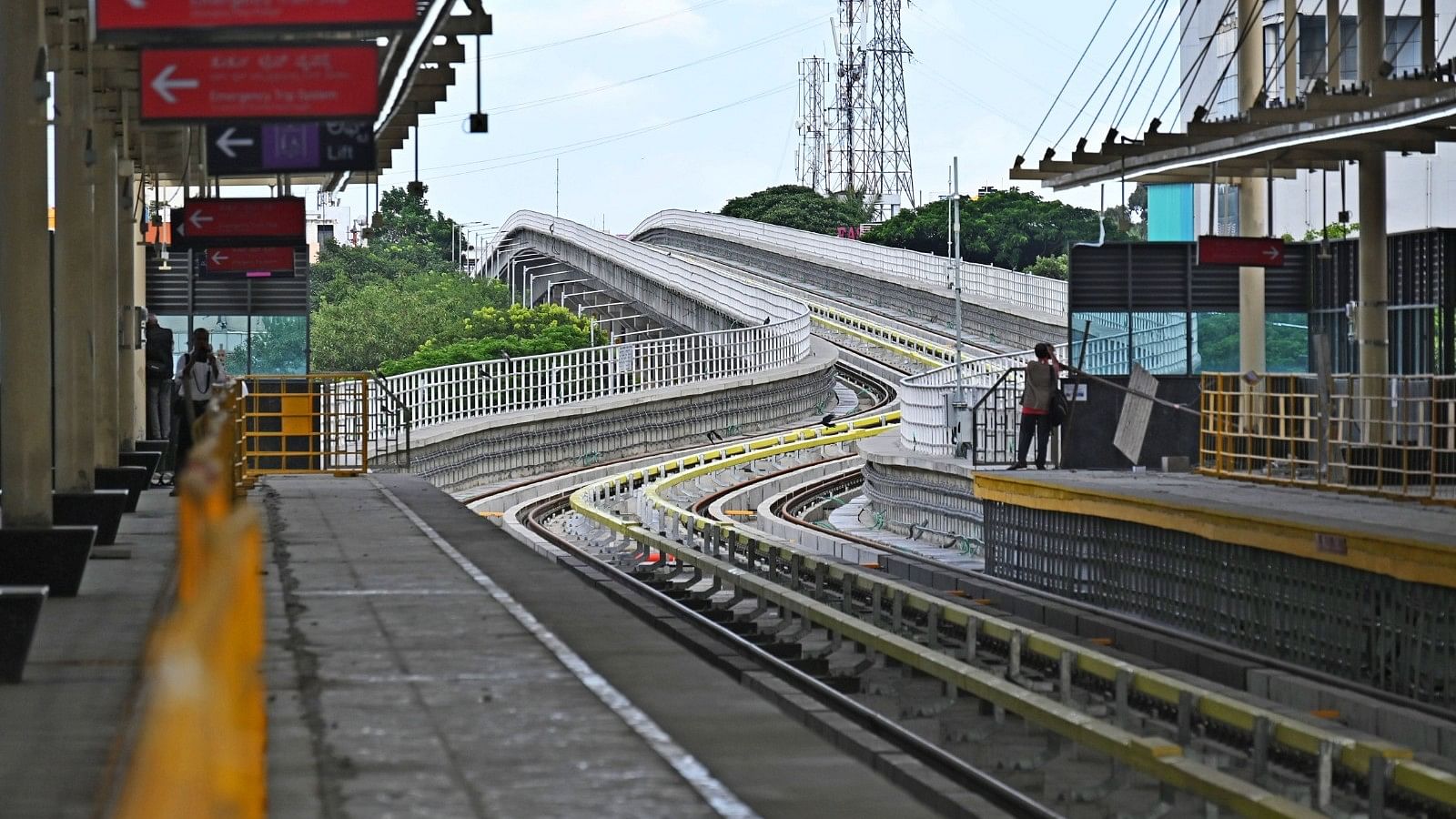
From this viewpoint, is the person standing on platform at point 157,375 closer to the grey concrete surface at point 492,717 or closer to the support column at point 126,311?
the support column at point 126,311

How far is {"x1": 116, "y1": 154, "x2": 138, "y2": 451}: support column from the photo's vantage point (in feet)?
76.4

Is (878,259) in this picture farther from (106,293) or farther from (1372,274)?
(106,293)

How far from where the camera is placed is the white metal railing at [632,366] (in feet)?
127

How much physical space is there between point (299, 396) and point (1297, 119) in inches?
593

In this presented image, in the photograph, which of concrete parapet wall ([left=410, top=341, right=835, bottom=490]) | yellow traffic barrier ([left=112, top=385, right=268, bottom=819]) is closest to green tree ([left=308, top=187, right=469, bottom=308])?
concrete parapet wall ([left=410, top=341, right=835, bottom=490])

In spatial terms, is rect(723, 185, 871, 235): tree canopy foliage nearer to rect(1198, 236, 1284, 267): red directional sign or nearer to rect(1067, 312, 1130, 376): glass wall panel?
Result: rect(1067, 312, 1130, 376): glass wall panel

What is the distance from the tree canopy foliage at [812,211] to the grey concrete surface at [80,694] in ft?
336

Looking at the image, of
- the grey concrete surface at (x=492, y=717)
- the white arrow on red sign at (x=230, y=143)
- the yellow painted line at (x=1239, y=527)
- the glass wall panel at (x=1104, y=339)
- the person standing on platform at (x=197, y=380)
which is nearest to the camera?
the grey concrete surface at (x=492, y=717)

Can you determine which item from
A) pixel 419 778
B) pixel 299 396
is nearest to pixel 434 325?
pixel 299 396

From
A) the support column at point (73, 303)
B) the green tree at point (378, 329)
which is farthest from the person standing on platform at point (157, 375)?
the green tree at point (378, 329)

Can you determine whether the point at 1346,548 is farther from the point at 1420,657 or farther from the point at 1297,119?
the point at 1297,119

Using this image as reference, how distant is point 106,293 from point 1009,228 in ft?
255

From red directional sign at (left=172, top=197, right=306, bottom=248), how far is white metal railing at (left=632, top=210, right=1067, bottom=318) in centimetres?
4448

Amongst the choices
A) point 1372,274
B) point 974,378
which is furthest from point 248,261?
point 1372,274
